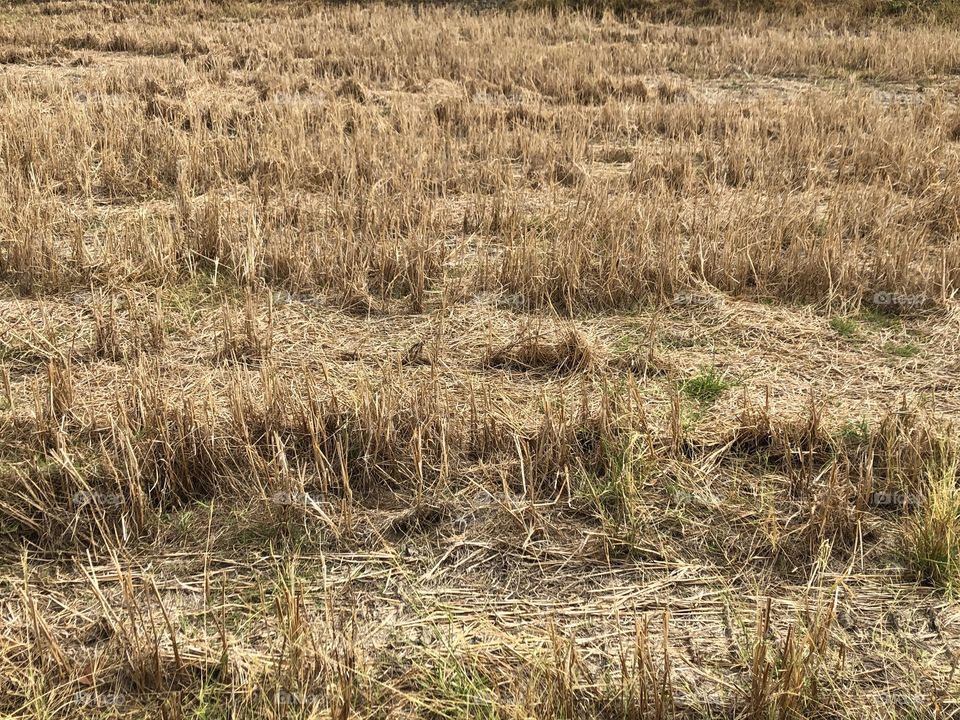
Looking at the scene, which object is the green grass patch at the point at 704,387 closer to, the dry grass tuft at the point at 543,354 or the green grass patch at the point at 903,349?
the dry grass tuft at the point at 543,354

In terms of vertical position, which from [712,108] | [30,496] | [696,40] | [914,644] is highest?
[696,40]

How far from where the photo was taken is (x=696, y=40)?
1403cm

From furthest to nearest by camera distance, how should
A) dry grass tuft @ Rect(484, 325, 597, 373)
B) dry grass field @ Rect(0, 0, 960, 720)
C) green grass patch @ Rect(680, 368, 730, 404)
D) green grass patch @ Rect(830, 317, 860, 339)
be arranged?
green grass patch @ Rect(830, 317, 860, 339) → dry grass tuft @ Rect(484, 325, 597, 373) → green grass patch @ Rect(680, 368, 730, 404) → dry grass field @ Rect(0, 0, 960, 720)

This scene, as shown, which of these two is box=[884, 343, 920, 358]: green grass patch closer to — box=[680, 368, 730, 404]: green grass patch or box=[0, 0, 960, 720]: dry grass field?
box=[0, 0, 960, 720]: dry grass field

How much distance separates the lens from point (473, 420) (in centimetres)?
321

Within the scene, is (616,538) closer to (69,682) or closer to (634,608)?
(634,608)

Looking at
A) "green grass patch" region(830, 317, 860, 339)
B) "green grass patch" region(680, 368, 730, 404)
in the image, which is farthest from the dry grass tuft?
"green grass patch" region(830, 317, 860, 339)

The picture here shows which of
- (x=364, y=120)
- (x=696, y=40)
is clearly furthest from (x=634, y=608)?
(x=696, y=40)

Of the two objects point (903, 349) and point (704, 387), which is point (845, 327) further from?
point (704, 387)

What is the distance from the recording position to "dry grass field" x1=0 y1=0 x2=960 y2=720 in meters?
2.24

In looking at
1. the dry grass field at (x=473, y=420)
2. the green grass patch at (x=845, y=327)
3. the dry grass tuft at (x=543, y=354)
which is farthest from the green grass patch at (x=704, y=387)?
the green grass patch at (x=845, y=327)

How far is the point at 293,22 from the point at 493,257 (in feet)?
41.6

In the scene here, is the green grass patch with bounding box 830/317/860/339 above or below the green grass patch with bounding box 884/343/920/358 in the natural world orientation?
above

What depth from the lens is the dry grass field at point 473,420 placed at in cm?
224
